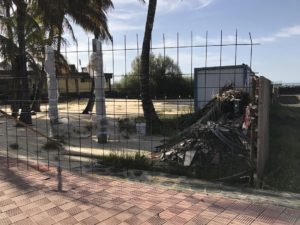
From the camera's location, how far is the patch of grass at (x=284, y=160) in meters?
5.75

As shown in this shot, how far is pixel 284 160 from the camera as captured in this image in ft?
23.5

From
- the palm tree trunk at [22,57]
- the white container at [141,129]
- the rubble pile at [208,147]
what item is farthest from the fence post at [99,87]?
the palm tree trunk at [22,57]

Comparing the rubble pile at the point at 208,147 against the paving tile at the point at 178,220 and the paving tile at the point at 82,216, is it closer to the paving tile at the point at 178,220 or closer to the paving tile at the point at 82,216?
the paving tile at the point at 178,220

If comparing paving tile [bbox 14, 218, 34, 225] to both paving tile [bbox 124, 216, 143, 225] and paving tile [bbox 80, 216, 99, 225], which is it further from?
paving tile [bbox 124, 216, 143, 225]

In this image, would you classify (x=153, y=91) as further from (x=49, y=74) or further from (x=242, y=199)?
(x=242, y=199)

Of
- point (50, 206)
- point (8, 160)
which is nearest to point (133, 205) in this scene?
point (50, 206)

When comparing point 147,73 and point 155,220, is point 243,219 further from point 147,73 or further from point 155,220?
point 147,73

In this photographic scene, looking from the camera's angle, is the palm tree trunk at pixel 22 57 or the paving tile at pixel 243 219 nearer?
the paving tile at pixel 243 219

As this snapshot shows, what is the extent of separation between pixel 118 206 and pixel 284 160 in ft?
12.2

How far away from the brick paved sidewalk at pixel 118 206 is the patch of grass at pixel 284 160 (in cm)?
115

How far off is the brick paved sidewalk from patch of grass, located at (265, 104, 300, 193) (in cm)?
115

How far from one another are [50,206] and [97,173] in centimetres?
175

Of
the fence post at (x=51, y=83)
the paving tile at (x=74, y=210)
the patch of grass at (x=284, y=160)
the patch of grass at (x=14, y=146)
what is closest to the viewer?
the paving tile at (x=74, y=210)

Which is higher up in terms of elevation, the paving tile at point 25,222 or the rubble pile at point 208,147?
the rubble pile at point 208,147
